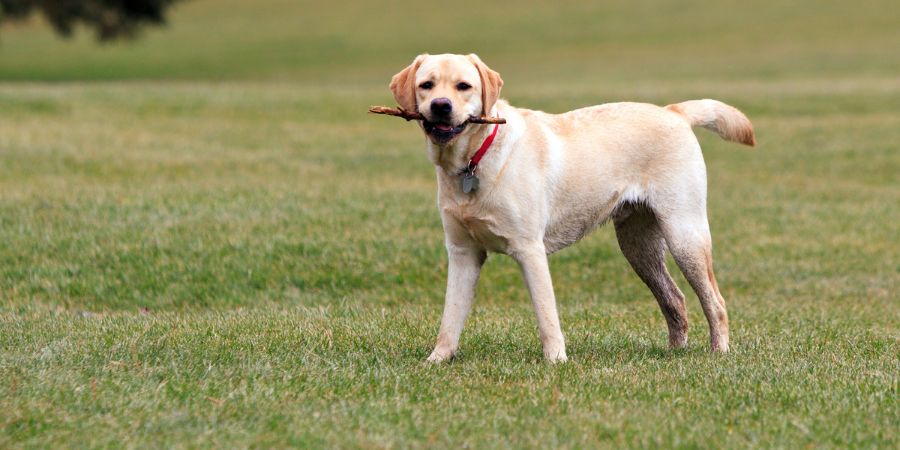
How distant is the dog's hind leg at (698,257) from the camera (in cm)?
740

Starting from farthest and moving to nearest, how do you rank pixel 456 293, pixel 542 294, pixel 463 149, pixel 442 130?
pixel 456 293 → pixel 542 294 → pixel 463 149 → pixel 442 130

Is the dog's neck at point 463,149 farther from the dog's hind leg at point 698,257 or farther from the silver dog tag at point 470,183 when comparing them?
the dog's hind leg at point 698,257

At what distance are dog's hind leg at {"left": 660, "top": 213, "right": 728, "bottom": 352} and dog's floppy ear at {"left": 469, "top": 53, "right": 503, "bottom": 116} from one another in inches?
58.1

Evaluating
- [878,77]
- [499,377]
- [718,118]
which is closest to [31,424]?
[499,377]

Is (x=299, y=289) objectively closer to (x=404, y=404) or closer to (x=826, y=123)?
(x=404, y=404)

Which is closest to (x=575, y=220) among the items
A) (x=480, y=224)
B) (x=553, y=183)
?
(x=553, y=183)

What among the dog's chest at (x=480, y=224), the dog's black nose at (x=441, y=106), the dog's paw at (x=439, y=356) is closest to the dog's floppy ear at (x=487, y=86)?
the dog's black nose at (x=441, y=106)

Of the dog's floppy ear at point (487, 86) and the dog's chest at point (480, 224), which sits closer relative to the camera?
the dog's floppy ear at point (487, 86)

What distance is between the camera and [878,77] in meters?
33.2

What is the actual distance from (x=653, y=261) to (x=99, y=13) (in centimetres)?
3424

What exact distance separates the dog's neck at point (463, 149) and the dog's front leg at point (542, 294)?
1.85 feet

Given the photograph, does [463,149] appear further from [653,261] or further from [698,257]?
[653,261]

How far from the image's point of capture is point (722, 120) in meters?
7.84

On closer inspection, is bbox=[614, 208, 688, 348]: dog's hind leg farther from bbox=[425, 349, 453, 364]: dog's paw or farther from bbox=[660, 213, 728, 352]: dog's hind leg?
bbox=[425, 349, 453, 364]: dog's paw
